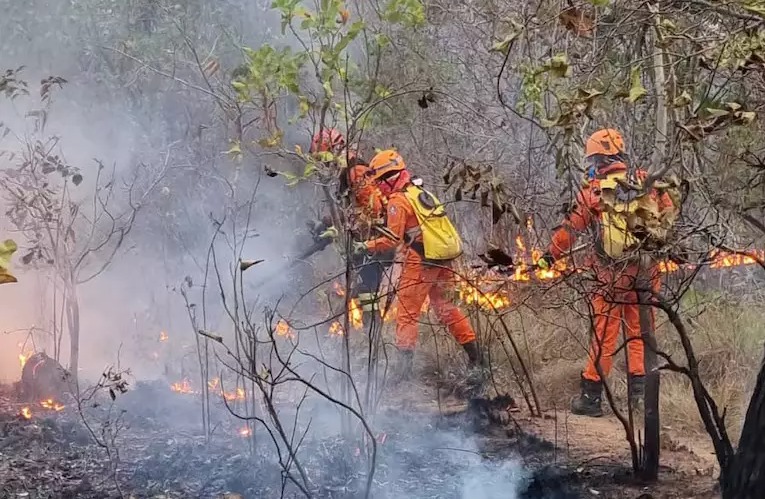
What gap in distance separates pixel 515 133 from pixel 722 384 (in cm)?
306

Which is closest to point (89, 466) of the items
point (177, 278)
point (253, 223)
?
point (177, 278)

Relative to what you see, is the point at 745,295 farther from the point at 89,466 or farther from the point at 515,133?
the point at 89,466

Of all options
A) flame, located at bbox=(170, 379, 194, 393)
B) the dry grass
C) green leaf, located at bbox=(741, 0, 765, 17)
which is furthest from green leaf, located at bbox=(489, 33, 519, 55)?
flame, located at bbox=(170, 379, 194, 393)

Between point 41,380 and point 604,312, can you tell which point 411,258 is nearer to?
point 604,312

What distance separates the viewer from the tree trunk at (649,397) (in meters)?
4.40

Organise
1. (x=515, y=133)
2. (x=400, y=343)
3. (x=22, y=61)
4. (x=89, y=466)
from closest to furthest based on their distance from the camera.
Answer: (x=89, y=466)
(x=400, y=343)
(x=515, y=133)
(x=22, y=61)

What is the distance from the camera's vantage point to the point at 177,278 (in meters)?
8.88

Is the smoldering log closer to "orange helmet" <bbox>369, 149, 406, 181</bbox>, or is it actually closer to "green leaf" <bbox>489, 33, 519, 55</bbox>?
"orange helmet" <bbox>369, 149, 406, 181</bbox>

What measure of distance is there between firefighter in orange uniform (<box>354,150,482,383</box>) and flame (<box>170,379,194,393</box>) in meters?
1.73

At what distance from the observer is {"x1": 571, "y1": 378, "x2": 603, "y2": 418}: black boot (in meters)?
5.98

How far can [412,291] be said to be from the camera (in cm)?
673

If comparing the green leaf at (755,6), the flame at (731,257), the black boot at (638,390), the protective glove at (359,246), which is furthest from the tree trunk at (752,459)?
the black boot at (638,390)

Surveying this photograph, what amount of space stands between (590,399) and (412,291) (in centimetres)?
165

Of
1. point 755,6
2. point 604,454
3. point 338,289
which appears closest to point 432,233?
point 338,289
